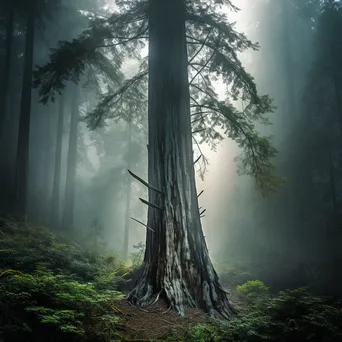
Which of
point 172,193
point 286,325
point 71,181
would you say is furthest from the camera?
point 71,181

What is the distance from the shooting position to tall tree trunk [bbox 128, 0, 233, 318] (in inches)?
176

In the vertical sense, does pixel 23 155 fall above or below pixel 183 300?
above

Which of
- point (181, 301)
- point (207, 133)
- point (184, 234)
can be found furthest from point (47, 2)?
point (181, 301)

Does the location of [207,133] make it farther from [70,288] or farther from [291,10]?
[291,10]

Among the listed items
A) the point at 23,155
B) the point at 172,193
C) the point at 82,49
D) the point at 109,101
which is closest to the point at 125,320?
the point at 172,193

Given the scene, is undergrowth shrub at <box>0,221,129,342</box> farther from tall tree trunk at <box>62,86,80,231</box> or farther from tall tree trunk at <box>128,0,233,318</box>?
tall tree trunk at <box>62,86,80,231</box>

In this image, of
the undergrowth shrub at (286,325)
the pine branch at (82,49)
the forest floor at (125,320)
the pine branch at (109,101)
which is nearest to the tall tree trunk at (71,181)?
the pine branch at (109,101)

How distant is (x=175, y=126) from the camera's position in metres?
5.36

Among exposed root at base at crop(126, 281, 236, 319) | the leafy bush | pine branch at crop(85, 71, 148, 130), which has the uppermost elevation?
pine branch at crop(85, 71, 148, 130)

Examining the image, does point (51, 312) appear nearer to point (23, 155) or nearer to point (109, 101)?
point (109, 101)

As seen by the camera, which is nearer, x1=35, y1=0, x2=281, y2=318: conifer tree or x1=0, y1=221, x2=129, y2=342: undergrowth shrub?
x1=0, y1=221, x2=129, y2=342: undergrowth shrub

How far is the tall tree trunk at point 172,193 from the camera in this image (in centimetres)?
447

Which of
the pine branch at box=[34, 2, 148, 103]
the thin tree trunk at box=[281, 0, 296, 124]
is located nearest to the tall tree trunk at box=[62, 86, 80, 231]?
the pine branch at box=[34, 2, 148, 103]

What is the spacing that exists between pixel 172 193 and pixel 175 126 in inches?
53.6
